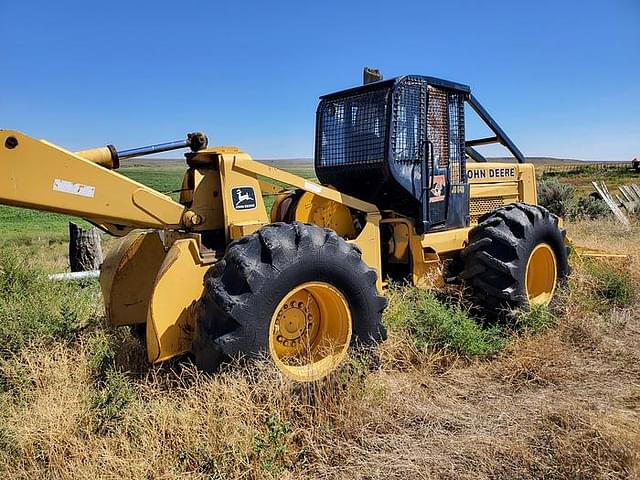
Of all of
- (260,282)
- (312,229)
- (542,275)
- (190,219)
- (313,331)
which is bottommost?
(313,331)

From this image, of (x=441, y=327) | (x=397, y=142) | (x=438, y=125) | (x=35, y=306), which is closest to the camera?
(x=441, y=327)

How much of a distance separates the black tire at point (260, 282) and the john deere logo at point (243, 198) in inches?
24.2

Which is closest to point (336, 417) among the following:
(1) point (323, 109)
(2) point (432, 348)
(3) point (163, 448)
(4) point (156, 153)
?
(3) point (163, 448)

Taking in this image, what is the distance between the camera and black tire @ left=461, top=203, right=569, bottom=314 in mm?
5496

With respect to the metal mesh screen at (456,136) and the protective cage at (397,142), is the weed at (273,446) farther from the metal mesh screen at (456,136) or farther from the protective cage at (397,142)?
the metal mesh screen at (456,136)

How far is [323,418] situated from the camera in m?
3.68

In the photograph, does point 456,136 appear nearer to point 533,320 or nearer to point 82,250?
point 533,320

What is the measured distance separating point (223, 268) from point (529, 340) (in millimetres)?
Answer: 3011

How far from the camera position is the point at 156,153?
16.2ft

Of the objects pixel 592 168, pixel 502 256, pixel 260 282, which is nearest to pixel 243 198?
pixel 260 282

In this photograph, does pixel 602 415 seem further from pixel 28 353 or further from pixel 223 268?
pixel 28 353

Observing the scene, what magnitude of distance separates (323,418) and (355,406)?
0.75ft

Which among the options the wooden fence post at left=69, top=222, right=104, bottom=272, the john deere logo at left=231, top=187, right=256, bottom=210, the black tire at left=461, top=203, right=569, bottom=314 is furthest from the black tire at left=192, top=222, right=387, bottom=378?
the wooden fence post at left=69, top=222, right=104, bottom=272

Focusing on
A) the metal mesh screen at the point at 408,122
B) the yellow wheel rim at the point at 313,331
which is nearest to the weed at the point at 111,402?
the yellow wheel rim at the point at 313,331
